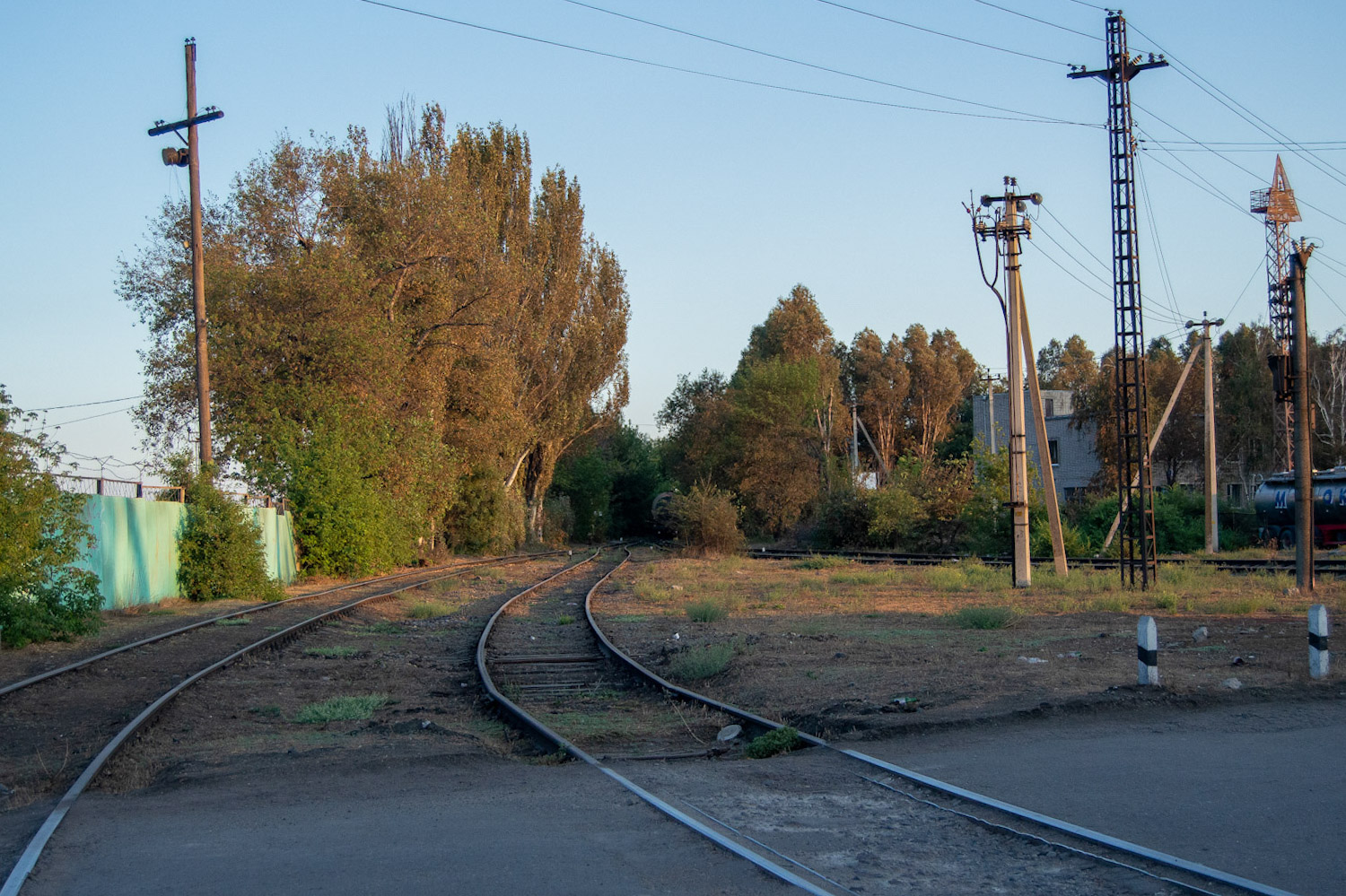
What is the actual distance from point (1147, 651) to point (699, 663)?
4.87 m

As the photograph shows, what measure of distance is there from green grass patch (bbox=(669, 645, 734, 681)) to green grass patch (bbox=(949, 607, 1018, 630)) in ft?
16.5

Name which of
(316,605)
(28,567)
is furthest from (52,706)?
(316,605)

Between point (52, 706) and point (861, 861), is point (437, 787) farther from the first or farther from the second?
point (52, 706)

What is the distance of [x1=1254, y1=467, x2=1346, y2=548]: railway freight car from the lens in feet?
116

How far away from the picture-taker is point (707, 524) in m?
40.4

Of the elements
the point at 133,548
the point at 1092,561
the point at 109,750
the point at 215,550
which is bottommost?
the point at 1092,561

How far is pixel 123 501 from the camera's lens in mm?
20031

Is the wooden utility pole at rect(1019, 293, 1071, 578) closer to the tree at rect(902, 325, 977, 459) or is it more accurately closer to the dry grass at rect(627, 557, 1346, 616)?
the dry grass at rect(627, 557, 1346, 616)

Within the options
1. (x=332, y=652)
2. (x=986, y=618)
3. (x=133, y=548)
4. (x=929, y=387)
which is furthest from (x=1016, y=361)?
(x=929, y=387)

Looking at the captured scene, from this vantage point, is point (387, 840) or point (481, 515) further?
point (481, 515)

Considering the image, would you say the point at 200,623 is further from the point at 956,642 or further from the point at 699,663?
the point at 956,642

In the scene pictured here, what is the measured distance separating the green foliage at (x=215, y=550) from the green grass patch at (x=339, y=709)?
14.1 meters

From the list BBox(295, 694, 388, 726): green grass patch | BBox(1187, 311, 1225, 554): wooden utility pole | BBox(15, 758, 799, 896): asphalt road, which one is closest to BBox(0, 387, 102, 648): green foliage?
BBox(295, 694, 388, 726): green grass patch

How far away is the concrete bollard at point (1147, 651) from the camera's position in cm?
977
